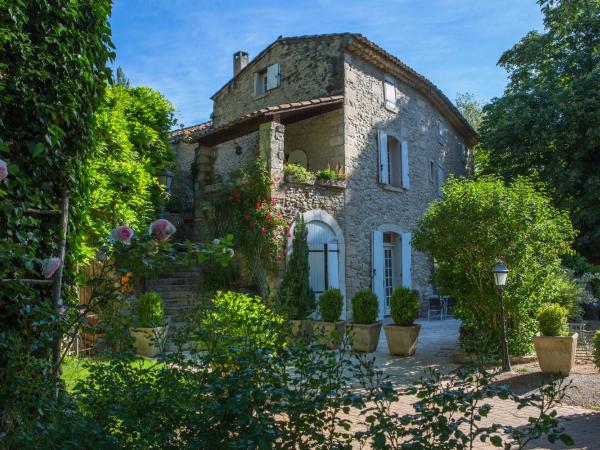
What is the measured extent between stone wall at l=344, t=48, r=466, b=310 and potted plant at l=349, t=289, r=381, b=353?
2496 millimetres

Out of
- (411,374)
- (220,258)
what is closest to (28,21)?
(220,258)

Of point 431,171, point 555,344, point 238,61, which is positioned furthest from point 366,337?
point 238,61

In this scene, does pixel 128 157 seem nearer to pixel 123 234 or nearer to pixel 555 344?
pixel 123 234

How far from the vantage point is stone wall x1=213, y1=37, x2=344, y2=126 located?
10.9m

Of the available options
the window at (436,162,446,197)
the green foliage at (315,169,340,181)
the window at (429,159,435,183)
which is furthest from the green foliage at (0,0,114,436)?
the window at (436,162,446,197)

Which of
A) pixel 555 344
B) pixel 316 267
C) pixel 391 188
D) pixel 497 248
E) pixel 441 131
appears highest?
pixel 441 131

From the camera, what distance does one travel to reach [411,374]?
19.9ft

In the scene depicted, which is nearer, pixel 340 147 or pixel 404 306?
pixel 404 306

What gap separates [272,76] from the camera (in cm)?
1217

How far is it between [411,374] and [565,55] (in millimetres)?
13396

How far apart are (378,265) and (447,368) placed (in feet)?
15.8

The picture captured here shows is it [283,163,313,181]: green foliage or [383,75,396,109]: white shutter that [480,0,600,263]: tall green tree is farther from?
[283,163,313,181]: green foliage

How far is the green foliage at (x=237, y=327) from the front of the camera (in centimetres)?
260

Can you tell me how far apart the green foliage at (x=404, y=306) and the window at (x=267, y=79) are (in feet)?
22.8
